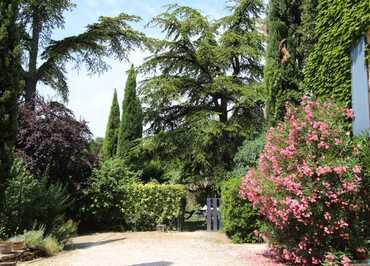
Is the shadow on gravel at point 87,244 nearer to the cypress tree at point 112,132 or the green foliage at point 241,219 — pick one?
the green foliage at point 241,219

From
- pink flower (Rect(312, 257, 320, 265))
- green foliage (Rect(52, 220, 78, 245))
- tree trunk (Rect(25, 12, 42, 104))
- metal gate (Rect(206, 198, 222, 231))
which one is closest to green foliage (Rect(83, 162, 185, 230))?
metal gate (Rect(206, 198, 222, 231))

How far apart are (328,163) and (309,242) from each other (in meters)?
1.46

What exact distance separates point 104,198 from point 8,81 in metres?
8.43

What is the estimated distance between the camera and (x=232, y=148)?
18.7m

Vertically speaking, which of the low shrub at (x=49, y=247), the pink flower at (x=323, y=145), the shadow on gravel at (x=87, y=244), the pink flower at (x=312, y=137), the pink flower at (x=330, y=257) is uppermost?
the pink flower at (x=312, y=137)

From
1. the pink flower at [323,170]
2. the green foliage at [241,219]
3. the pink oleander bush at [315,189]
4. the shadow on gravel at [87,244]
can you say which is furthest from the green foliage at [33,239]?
the pink flower at [323,170]

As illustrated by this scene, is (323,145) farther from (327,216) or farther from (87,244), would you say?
(87,244)

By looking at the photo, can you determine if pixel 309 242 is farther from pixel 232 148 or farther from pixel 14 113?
pixel 232 148

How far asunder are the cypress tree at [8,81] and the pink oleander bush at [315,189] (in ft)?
15.6

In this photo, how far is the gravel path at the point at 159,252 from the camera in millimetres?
8938

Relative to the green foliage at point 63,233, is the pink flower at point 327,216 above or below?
above

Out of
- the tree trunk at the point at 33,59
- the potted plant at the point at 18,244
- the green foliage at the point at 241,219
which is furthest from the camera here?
the tree trunk at the point at 33,59

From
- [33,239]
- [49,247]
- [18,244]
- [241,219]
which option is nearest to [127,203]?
[241,219]

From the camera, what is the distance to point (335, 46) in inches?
397
